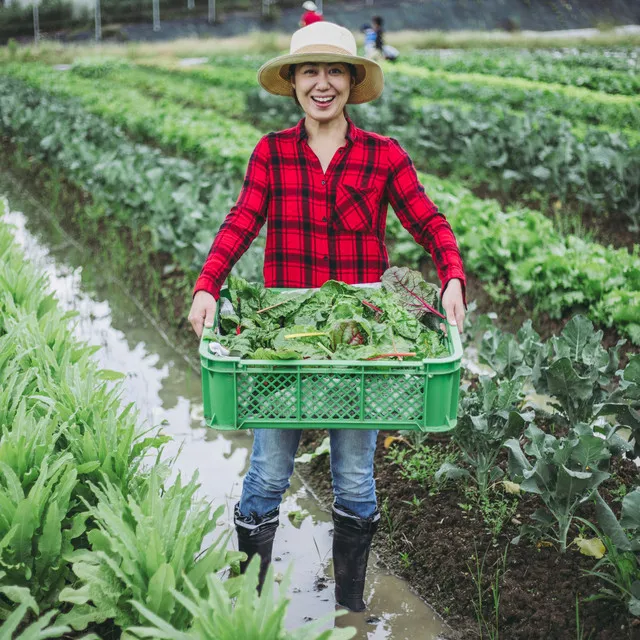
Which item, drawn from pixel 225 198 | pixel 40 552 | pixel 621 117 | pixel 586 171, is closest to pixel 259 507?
pixel 40 552

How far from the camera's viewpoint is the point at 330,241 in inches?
116

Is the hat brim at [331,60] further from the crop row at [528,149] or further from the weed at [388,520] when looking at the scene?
the crop row at [528,149]

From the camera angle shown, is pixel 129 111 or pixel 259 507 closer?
pixel 259 507

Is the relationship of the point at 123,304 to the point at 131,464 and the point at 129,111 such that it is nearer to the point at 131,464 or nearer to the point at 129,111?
the point at 131,464

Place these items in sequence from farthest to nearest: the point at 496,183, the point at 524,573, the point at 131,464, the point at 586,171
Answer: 1. the point at 496,183
2. the point at 586,171
3. the point at 524,573
4. the point at 131,464

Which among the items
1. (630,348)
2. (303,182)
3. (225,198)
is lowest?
(630,348)

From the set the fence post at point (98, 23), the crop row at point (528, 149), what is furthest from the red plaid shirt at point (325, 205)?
the fence post at point (98, 23)

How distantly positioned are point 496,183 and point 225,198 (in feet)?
11.0

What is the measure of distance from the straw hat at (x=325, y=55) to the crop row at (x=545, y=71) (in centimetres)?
1471

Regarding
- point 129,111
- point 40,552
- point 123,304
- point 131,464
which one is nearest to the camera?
point 40,552

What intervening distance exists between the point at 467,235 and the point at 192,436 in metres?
2.75

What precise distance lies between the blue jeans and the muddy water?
0.18 meters

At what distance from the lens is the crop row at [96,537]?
74.4 inches

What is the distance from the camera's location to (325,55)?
109 inches
